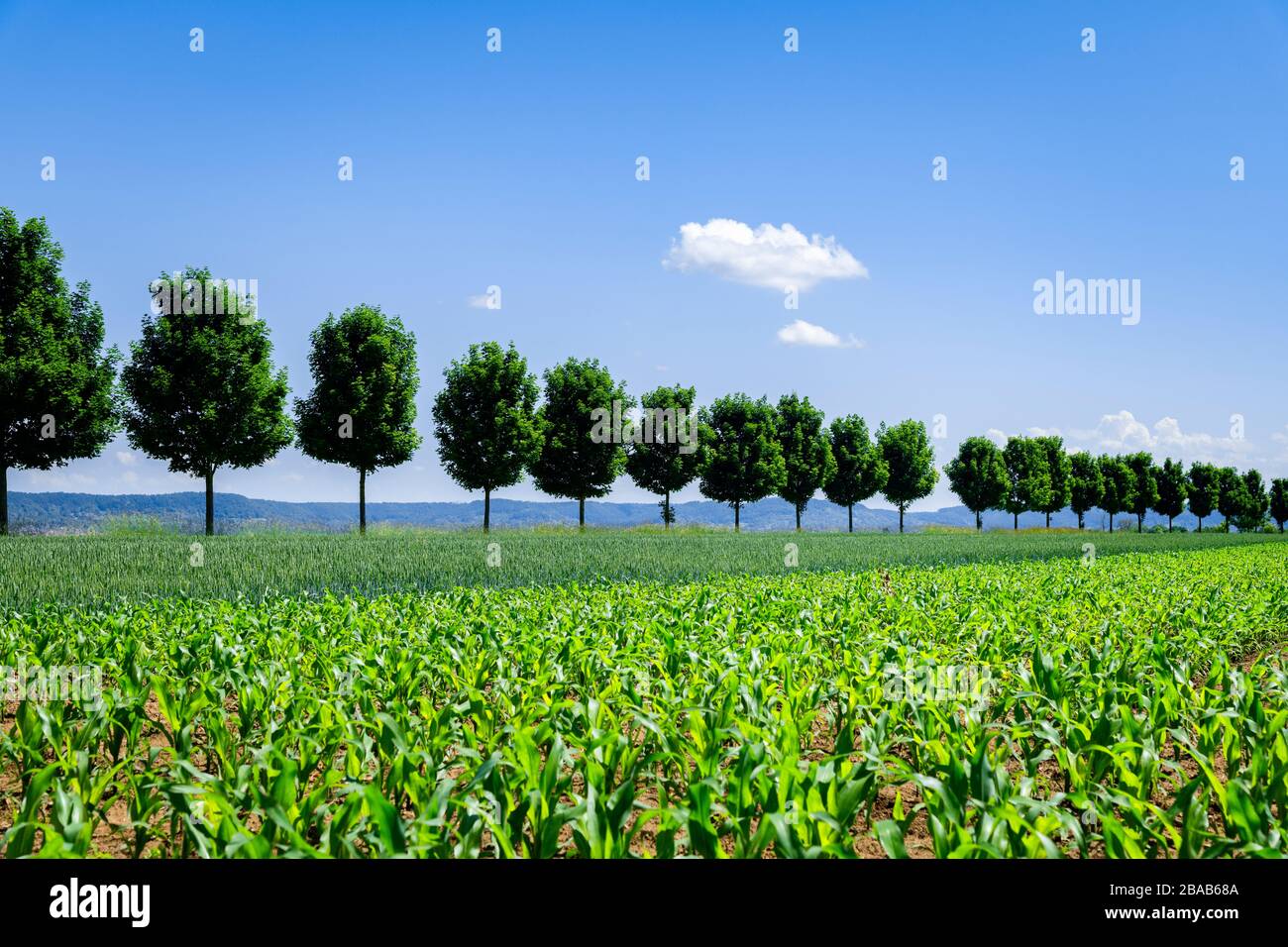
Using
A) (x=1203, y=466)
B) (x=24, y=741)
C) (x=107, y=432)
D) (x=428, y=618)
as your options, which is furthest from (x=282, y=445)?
(x=1203, y=466)

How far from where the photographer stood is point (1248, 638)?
1099cm

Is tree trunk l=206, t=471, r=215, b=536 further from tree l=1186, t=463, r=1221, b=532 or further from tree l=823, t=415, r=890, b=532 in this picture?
tree l=1186, t=463, r=1221, b=532

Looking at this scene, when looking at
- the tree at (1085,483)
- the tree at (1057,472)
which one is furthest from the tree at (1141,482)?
the tree at (1057,472)

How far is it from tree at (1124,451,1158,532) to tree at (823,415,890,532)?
55.4 m

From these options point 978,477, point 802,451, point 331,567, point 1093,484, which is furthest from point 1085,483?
point 331,567

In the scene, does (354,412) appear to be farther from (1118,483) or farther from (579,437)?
(1118,483)

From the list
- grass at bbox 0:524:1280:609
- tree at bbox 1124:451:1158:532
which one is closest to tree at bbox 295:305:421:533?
grass at bbox 0:524:1280:609

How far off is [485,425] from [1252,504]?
138383 millimetres

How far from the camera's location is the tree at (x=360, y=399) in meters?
39.3

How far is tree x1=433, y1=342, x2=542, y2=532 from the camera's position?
44562mm

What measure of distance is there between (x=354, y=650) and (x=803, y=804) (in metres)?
5.03

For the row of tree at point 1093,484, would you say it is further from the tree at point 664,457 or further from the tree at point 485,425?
the tree at point 485,425

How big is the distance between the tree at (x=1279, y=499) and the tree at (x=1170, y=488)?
36146 millimetres
